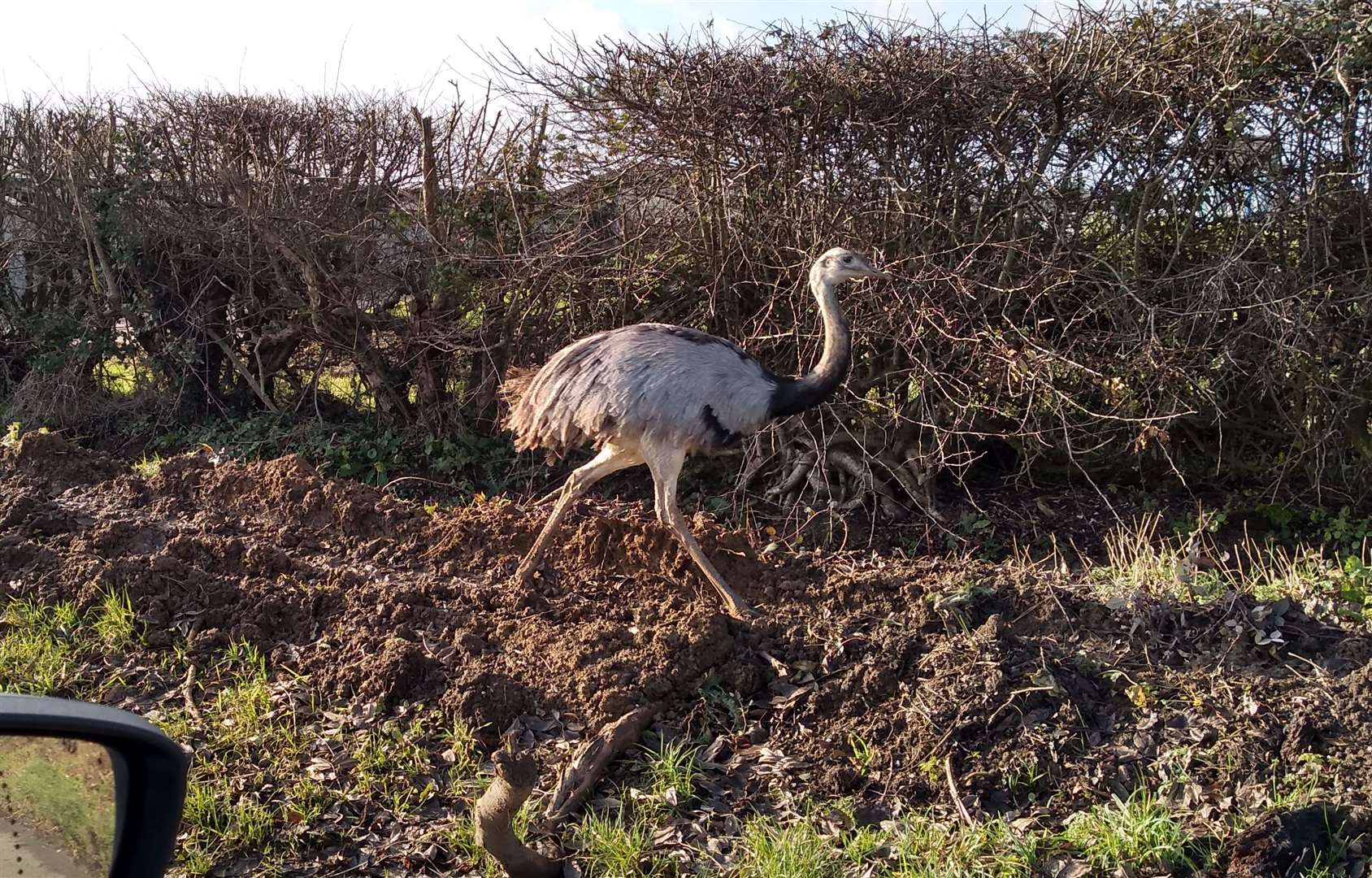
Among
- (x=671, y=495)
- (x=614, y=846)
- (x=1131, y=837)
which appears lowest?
(x=614, y=846)

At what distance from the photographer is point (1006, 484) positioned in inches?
271

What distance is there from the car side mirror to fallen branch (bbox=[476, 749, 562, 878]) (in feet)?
3.16

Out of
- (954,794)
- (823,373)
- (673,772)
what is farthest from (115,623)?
(954,794)

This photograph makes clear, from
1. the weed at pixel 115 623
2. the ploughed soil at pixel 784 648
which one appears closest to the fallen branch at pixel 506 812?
the ploughed soil at pixel 784 648

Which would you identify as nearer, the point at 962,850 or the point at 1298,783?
the point at 962,850

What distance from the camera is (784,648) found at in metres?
4.00

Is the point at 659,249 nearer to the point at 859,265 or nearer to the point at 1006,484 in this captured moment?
the point at 859,265

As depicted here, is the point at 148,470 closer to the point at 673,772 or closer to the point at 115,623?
the point at 115,623

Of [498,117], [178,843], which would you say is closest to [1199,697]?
[178,843]

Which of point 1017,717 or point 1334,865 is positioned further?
point 1017,717

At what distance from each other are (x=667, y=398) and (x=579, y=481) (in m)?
0.64

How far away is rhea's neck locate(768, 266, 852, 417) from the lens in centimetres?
473

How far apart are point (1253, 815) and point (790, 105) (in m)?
4.21

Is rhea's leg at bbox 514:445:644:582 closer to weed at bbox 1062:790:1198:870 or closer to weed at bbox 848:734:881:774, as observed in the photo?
weed at bbox 848:734:881:774
